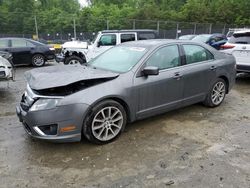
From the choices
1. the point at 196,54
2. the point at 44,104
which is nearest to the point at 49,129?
the point at 44,104

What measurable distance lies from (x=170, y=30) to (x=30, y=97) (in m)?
25.8

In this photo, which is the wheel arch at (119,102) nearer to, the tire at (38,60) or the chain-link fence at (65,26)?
the tire at (38,60)

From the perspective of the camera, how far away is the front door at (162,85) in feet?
13.9

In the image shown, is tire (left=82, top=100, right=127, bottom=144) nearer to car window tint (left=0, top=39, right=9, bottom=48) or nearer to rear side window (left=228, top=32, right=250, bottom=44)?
rear side window (left=228, top=32, right=250, bottom=44)

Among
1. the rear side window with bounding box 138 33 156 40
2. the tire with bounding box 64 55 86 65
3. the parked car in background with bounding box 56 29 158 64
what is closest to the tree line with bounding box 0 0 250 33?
the tire with bounding box 64 55 86 65

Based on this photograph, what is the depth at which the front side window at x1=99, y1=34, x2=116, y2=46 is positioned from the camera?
9.66m

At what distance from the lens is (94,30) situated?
24359 mm

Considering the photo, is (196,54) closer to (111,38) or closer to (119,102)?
(119,102)

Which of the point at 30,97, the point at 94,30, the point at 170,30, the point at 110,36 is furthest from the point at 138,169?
the point at 170,30

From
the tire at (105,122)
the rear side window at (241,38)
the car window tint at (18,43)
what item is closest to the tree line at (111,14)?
the car window tint at (18,43)

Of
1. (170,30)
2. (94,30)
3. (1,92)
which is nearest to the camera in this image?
(1,92)

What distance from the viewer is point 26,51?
1188cm

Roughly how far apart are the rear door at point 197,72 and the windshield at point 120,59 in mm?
962

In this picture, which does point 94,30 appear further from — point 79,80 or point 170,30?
point 79,80
